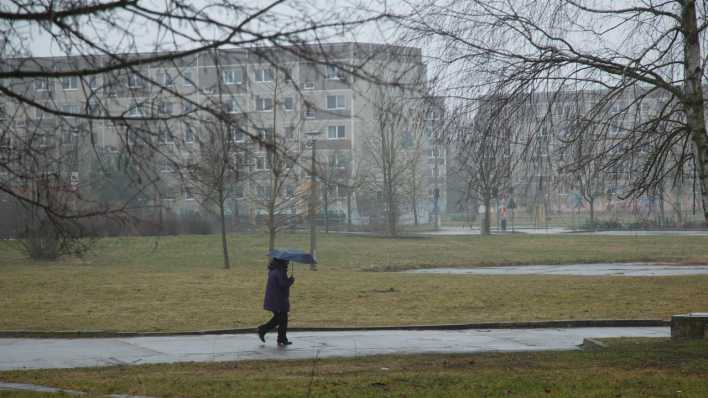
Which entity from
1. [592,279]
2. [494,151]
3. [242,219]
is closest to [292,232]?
[242,219]

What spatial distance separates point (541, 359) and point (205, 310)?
10.3 m

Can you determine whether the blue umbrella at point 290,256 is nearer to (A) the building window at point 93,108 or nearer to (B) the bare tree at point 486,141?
(B) the bare tree at point 486,141

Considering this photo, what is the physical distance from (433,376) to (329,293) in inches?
555

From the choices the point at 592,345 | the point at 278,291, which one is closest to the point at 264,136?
the point at 278,291

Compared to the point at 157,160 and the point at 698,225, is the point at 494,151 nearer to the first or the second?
the point at 157,160

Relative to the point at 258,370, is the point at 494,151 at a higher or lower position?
higher

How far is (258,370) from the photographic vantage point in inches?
459

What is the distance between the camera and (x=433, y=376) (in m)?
10.5

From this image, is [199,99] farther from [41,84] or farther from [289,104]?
[41,84]

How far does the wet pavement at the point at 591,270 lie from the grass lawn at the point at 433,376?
58.6ft

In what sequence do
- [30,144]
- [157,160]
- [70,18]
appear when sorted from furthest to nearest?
[30,144], [157,160], [70,18]

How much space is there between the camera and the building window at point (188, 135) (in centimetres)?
657

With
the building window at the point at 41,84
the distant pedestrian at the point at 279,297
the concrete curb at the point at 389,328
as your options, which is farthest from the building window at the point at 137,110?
the concrete curb at the point at 389,328

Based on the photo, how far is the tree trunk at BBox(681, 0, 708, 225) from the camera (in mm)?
11688
